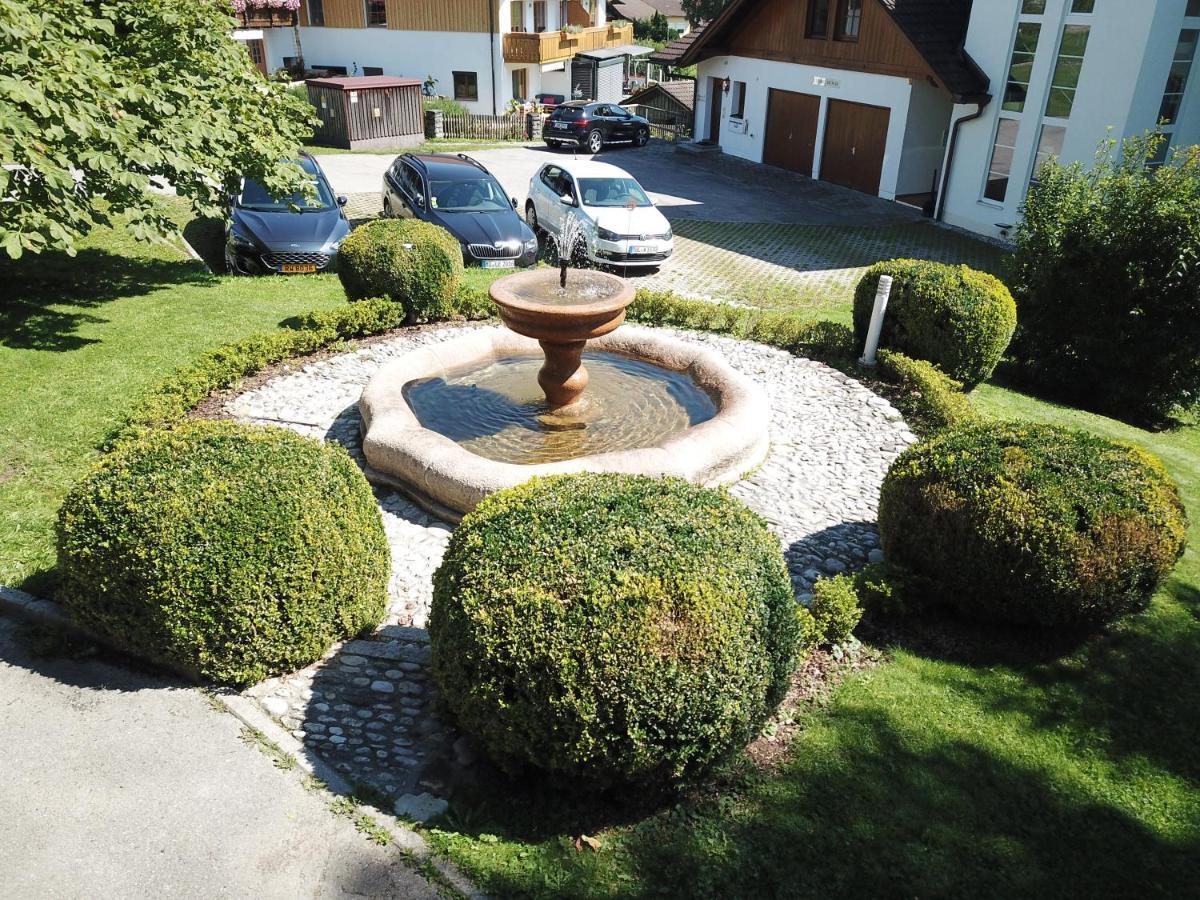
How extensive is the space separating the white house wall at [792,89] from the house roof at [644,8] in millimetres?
41112

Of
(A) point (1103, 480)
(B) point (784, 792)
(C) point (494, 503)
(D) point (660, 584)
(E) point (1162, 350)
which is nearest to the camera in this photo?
(D) point (660, 584)

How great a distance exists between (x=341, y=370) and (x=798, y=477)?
5.80m

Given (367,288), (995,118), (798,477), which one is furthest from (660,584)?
(995,118)

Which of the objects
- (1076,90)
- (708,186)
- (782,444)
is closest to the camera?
(782,444)

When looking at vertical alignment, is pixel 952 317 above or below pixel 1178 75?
below

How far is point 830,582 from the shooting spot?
654 centimetres

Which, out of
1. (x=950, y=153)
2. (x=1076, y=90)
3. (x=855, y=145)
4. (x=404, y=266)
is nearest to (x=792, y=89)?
(x=855, y=145)

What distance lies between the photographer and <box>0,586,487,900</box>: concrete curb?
4645 mm

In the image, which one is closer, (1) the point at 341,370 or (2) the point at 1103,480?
(2) the point at 1103,480

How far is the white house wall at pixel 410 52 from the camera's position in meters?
38.9

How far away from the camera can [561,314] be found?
8609 millimetres

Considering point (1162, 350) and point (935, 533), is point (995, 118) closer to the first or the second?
point (1162, 350)

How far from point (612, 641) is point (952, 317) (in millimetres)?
8183

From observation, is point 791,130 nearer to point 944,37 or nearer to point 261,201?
point 944,37
